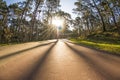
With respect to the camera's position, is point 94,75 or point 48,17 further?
point 48,17

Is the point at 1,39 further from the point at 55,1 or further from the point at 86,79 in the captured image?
the point at 86,79

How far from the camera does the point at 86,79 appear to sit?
5480 mm

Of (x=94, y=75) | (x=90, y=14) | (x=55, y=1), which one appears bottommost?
(x=94, y=75)

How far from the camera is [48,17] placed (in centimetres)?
7050

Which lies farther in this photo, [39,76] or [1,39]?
[1,39]

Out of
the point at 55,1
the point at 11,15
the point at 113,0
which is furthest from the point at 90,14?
the point at 11,15

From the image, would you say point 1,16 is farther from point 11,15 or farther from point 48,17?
point 48,17

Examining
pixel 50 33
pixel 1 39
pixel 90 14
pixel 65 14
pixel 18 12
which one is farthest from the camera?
pixel 65 14

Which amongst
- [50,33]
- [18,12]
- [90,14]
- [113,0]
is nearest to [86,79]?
[113,0]

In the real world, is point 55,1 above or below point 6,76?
above

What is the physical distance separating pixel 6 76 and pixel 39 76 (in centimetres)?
116

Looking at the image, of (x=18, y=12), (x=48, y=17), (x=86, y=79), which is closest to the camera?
(x=86, y=79)

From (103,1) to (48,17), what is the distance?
30510 mm

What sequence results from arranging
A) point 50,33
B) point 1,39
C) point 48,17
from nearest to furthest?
1. point 1,39
2. point 48,17
3. point 50,33
